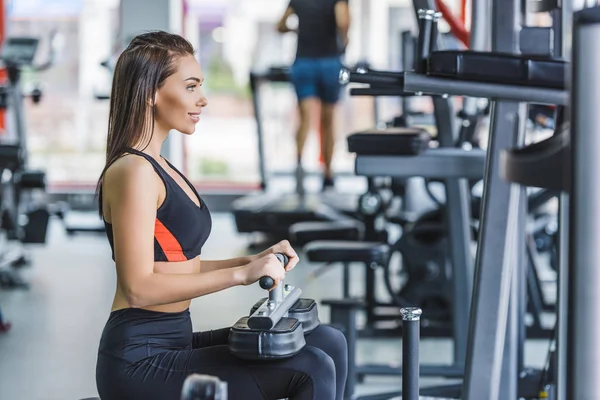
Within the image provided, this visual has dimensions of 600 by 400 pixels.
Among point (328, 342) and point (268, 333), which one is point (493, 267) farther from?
point (268, 333)

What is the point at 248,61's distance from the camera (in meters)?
8.72

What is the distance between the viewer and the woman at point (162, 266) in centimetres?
186

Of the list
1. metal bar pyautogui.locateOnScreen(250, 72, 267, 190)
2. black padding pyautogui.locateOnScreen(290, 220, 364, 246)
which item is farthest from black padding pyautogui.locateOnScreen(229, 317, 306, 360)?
metal bar pyautogui.locateOnScreen(250, 72, 267, 190)

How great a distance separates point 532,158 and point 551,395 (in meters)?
1.77

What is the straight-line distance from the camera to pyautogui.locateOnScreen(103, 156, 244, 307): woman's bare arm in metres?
1.84

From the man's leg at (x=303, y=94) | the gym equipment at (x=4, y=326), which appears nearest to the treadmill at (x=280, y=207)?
the man's leg at (x=303, y=94)

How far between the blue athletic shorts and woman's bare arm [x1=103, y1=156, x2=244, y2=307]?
4936mm

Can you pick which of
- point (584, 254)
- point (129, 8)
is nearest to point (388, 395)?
point (584, 254)

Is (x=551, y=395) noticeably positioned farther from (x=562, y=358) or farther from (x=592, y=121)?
(x=592, y=121)

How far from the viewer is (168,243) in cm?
197

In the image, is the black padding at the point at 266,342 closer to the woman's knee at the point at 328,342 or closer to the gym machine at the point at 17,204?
the woman's knee at the point at 328,342

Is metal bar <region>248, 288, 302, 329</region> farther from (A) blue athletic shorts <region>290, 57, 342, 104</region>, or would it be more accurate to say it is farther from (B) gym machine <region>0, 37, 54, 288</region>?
(A) blue athletic shorts <region>290, 57, 342, 104</region>

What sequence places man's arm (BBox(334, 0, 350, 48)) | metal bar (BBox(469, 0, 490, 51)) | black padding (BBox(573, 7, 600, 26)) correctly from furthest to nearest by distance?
man's arm (BBox(334, 0, 350, 48))
metal bar (BBox(469, 0, 490, 51))
black padding (BBox(573, 7, 600, 26))

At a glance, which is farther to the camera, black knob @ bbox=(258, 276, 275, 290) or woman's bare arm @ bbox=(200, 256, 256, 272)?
woman's bare arm @ bbox=(200, 256, 256, 272)
